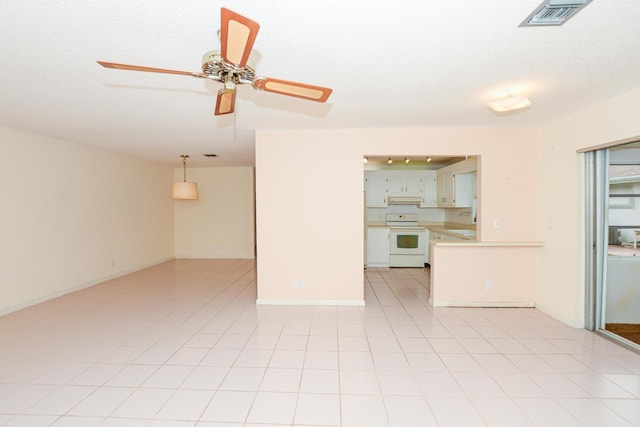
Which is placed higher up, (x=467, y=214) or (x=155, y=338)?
(x=467, y=214)

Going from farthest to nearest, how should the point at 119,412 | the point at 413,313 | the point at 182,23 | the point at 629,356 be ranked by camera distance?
the point at 413,313 < the point at 629,356 < the point at 119,412 < the point at 182,23

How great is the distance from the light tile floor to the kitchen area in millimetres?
2471

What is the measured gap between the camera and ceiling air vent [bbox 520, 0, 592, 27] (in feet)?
4.87

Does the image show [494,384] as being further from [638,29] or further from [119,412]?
[119,412]

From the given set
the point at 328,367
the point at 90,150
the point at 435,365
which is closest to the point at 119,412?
the point at 328,367

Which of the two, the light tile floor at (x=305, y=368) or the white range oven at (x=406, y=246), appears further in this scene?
the white range oven at (x=406, y=246)

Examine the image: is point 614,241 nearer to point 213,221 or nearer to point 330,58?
point 330,58

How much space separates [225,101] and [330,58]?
76 centimetres

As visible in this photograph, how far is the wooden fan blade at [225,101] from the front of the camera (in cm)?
181

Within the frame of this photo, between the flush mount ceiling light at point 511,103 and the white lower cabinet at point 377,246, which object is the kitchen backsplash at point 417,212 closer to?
the white lower cabinet at point 377,246

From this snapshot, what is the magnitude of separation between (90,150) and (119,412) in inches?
180

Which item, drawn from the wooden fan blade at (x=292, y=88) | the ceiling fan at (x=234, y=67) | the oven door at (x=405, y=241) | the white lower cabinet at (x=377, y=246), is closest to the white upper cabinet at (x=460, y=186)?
the oven door at (x=405, y=241)

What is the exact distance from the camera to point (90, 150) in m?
5.00

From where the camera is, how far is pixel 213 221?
7.63 meters
